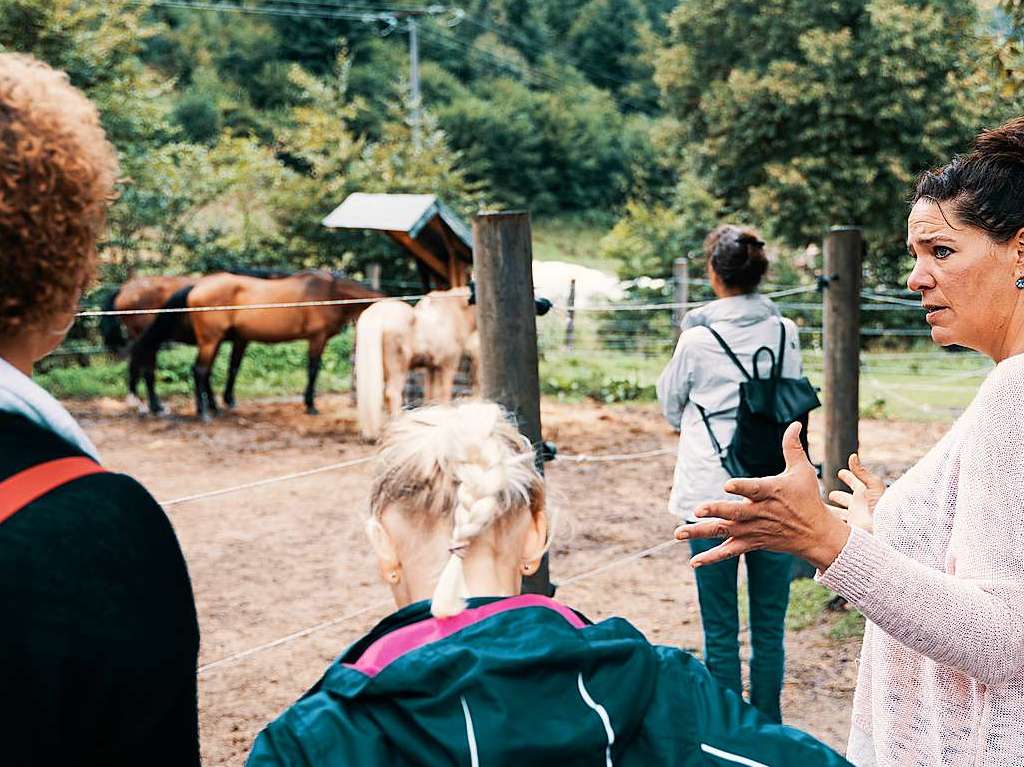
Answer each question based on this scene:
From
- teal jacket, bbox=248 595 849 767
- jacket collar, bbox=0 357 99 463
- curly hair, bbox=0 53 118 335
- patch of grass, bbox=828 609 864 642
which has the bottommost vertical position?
patch of grass, bbox=828 609 864 642

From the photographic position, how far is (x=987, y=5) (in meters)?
3.65

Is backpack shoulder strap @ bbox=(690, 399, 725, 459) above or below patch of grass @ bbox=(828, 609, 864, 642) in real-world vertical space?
above

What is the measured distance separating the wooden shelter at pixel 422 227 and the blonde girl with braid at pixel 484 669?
23.9 ft

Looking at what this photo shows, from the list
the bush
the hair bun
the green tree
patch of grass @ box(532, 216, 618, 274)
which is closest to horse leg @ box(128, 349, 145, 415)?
the hair bun

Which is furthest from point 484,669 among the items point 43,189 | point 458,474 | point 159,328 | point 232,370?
point 232,370

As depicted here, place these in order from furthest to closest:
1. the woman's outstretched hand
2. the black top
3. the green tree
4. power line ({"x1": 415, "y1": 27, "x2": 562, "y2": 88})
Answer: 1. power line ({"x1": 415, "y1": 27, "x2": 562, "y2": 88})
2. the green tree
3. the woman's outstretched hand
4. the black top

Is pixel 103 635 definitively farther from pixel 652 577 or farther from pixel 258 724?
pixel 652 577

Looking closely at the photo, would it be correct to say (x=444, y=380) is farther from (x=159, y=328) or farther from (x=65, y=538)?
(x=65, y=538)

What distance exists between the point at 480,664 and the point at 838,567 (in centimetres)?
47

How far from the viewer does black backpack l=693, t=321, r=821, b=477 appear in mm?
2707

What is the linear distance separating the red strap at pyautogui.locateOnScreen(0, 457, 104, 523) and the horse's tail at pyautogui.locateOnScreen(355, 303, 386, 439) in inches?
281

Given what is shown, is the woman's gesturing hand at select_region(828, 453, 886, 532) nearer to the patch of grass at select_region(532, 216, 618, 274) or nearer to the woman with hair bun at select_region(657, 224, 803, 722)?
the woman with hair bun at select_region(657, 224, 803, 722)

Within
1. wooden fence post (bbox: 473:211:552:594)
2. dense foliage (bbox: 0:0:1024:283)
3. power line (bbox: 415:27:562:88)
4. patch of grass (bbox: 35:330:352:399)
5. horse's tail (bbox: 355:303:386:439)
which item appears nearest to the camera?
wooden fence post (bbox: 473:211:552:594)

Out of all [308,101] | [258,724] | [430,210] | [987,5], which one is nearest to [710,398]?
[258,724]
